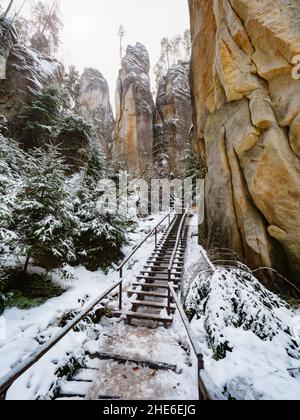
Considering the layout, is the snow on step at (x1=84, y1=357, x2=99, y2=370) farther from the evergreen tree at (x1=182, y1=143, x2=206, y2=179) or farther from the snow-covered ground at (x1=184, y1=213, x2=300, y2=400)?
the evergreen tree at (x1=182, y1=143, x2=206, y2=179)

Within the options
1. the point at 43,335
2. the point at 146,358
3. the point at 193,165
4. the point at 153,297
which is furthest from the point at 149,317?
the point at 193,165

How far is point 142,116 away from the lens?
26.0 metres

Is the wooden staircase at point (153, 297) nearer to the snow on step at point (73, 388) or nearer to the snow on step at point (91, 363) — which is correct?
the snow on step at point (91, 363)

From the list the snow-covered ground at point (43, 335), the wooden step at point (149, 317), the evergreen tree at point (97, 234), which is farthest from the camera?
the evergreen tree at point (97, 234)

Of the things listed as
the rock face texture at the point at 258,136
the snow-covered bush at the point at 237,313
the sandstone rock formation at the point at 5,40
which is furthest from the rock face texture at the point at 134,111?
the snow-covered bush at the point at 237,313

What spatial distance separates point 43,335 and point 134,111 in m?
26.9

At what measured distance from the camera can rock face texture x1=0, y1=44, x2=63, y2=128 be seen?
34.1 feet

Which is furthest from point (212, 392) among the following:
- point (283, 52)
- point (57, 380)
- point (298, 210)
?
point (283, 52)

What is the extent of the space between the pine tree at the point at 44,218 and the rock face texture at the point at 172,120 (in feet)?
62.7

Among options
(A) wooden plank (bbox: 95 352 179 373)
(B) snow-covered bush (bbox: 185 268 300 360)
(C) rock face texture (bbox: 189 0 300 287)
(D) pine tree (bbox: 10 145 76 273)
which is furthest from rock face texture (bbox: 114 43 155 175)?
(A) wooden plank (bbox: 95 352 179 373)

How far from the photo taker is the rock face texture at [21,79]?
10.4m

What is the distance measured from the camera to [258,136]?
5.19 meters

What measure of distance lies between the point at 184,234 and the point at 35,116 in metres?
9.68
